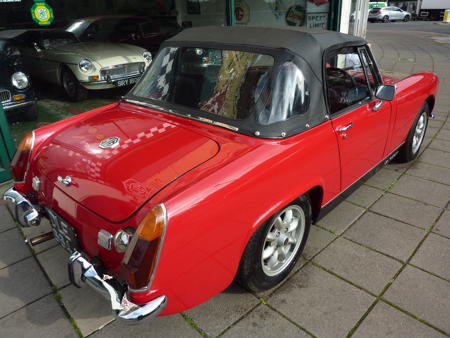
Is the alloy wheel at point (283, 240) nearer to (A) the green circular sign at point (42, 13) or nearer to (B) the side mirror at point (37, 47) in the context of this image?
(A) the green circular sign at point (42, 13)

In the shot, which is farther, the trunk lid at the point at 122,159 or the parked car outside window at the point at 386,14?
the parked car outside window at the point at 386,14

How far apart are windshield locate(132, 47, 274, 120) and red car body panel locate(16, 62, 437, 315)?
22 centimetres

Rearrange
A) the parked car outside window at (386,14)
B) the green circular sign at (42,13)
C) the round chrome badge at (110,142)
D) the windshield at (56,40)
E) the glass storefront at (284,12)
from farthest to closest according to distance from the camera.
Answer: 1. the parked car outside window at (386,14)
2. the glass storefront at (284,12)
3. the windshield at (56,40)
4. the green circular sign at (42,13)
5. the round chrome badge at (110,142)

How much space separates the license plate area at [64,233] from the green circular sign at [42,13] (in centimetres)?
415

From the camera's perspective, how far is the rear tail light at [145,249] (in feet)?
5.16

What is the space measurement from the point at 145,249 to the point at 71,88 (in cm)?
628

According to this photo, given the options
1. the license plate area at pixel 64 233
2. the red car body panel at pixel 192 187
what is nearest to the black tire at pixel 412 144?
the red car body panel at pixel 192 187

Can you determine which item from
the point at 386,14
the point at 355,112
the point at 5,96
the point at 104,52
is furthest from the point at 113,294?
the point at 386,14

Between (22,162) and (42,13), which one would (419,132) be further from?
(42,13)

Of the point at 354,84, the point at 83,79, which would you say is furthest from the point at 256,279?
the point at 83,79

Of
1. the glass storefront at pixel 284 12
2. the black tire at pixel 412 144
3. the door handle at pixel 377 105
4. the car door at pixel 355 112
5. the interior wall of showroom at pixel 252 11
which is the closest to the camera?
the car door at pixel 355 112

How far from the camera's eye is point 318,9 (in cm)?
813

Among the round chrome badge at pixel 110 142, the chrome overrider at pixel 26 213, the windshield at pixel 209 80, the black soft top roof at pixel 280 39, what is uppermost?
the black soft top roof at pixel 280 39

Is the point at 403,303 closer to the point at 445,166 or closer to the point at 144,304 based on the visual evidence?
the point at 144,304
